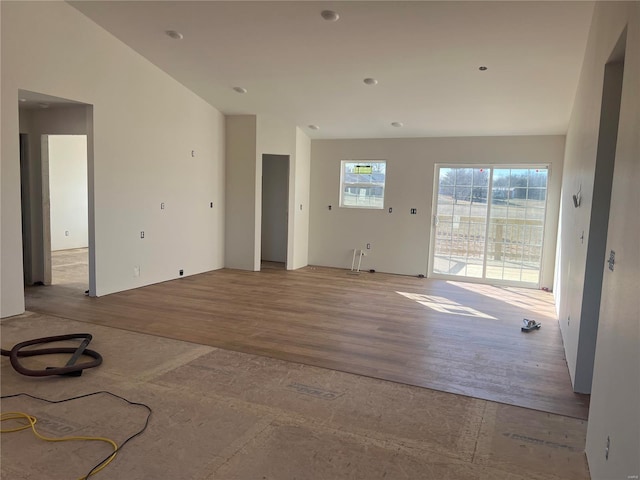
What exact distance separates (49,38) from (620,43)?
16.9 ft

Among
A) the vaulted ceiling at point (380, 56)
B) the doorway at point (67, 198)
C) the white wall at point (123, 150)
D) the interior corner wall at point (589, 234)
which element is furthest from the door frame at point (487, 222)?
the doorway at point (67, 198)

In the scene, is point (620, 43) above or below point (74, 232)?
above

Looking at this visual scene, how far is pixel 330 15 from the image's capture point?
4.16m

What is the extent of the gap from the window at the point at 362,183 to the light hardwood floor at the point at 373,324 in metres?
1.82

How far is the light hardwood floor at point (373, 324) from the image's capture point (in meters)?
3.26

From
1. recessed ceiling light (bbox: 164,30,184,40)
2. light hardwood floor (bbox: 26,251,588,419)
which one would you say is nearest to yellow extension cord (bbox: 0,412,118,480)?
light hardwood floor (bbox: 26,251,588,419)

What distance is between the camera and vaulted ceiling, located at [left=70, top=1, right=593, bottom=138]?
158 inches

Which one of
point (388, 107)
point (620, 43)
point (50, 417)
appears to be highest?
point (388, 107)

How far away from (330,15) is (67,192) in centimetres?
765

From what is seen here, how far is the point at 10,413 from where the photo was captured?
2.53 metres

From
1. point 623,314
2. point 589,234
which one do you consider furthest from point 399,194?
point 623,314

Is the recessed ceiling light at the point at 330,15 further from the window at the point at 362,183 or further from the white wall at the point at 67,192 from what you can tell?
the white wall at the point at 67,192

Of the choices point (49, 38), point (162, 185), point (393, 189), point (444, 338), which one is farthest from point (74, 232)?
point (444, 338)

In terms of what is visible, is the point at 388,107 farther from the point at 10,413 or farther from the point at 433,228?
the point at 10,413
